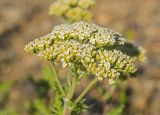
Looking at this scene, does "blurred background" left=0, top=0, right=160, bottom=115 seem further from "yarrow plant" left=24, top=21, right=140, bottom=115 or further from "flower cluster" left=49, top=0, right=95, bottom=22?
"yarrow plant" left=24, top=21, right=140, bottom=115

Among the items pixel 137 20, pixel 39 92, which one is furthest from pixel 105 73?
pixel 137 20

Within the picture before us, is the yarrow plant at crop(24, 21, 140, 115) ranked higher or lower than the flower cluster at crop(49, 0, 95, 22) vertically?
lower

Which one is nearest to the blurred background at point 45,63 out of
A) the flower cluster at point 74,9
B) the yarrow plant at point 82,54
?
the flower cluster at point 74,9

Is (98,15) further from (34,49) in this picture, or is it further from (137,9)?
(34,49)

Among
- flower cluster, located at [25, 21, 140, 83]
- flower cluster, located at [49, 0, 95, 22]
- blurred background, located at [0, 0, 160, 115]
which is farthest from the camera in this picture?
blurred background, located at [0, 0, 160, 115]

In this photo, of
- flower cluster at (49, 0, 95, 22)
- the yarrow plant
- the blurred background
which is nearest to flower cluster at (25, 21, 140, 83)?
the yarrow plant

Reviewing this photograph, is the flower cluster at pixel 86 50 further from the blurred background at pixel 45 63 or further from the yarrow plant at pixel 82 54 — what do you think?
the blurred background at pixel 45 63
